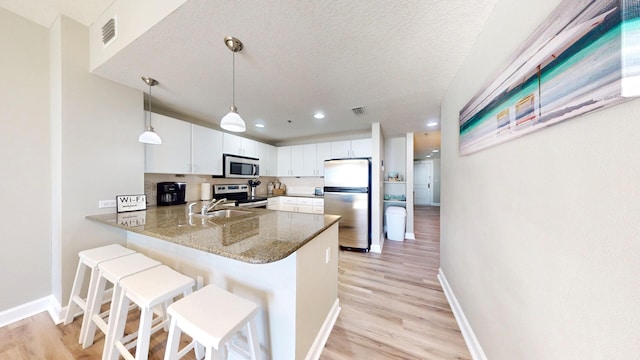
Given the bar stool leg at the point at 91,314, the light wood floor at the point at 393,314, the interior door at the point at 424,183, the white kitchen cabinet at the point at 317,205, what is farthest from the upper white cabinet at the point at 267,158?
the interior door at the point at 424,183

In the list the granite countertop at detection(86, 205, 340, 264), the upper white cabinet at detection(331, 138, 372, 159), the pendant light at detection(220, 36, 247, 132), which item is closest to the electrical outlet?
the granite countertop at detection(86, 205, 340, 264)

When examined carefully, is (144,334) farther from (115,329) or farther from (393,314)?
(393,314)

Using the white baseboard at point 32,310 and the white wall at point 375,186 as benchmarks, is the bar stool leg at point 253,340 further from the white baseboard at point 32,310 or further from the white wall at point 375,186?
the white wall at point 375,186

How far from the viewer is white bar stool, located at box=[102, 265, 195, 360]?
109cm

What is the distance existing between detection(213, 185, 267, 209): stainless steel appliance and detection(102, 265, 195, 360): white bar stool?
6.79 feet

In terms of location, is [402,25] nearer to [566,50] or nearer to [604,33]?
[566,50]

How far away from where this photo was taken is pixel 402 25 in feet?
4.15

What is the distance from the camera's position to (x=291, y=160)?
4.46 m

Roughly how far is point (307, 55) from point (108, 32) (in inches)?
65.7

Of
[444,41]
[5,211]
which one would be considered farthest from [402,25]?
[5,211]

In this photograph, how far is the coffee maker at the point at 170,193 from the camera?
264cm

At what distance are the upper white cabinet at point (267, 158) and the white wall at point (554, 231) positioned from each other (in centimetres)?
364

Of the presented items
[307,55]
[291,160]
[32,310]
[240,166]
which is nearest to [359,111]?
[307,55]

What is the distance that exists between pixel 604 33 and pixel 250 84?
7.26 feet
